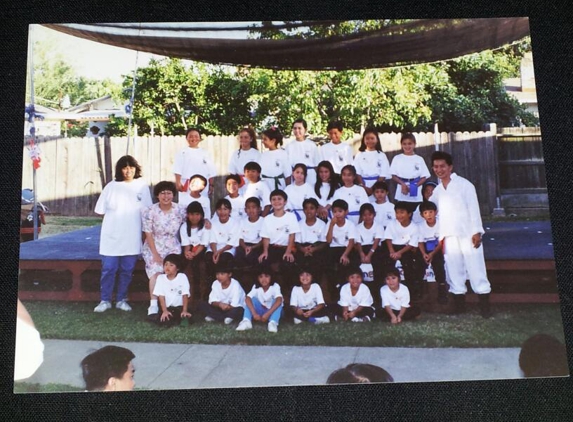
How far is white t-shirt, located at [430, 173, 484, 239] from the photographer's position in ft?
9.73

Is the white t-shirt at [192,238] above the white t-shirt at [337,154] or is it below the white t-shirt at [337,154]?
below

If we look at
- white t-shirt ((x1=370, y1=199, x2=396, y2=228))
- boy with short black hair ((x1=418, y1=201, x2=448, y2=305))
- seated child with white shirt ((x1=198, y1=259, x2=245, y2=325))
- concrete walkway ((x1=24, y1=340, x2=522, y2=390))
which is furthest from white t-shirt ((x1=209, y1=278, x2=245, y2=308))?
boy with short black hair ((x1=418, y1=201, x2=448, y2=305))

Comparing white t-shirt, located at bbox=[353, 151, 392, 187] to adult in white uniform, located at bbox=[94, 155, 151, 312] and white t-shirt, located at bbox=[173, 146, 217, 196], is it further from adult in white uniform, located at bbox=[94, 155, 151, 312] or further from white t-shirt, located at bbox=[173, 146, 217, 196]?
adult in white uniform, located at bbox=[94, 155, 151, 312]

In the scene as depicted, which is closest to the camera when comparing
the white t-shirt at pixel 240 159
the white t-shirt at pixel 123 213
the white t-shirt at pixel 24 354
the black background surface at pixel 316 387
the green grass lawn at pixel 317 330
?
the white t-shirt at pixel 24 354

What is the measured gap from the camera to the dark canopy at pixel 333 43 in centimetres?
301

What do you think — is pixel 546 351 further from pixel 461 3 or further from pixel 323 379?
pixel 461 3

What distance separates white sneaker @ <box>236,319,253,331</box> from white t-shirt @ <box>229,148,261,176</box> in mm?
878

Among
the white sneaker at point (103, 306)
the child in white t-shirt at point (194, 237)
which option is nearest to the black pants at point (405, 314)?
the child in white t-shirt at point (194, 237)

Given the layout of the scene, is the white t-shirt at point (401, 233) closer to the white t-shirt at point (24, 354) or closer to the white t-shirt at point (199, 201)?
the white t-shirt at point (199, 201)

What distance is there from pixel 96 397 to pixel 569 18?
360 centimetres

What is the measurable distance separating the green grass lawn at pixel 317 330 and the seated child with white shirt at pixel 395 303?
0.14 ft

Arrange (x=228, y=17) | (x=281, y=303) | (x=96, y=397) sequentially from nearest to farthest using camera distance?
(x=96, y=397) < (x=281, y=303) < (x=228, y=17)

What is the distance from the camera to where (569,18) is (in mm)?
3258

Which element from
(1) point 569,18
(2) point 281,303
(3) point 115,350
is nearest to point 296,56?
(2) point 281,303
